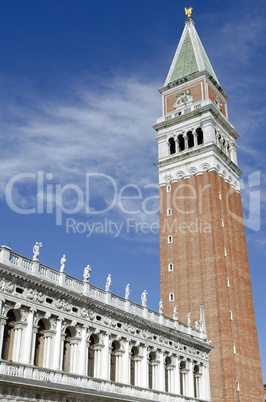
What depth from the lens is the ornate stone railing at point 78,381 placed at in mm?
29438

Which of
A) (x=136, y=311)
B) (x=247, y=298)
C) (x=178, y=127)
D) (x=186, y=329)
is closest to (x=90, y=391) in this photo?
(x=136, y=311)

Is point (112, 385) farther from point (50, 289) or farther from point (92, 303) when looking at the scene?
point (50, 289)

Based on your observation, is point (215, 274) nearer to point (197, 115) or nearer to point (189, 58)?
point (197, 115)

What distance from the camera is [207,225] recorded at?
219 feet

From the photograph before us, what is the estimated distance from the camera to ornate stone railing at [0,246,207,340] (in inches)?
1257

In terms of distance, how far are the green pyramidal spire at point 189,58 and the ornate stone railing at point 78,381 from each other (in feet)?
171

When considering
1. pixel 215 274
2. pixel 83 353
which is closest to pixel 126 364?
pixel 83 353

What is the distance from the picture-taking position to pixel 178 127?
7538cm

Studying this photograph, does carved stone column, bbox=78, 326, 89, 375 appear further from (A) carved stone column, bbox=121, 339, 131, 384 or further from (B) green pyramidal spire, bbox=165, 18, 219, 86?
(B) green pyramidal spire, bbox=165, 18, 219, 86

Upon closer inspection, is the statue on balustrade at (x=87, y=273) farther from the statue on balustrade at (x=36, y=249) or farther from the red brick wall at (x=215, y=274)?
the red brick wall at (x=215, y=274)

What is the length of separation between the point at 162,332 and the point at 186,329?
6975 millimetres

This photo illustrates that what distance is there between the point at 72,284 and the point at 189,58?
56.1 meters

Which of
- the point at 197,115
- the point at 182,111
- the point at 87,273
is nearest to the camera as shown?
the point at 87,273

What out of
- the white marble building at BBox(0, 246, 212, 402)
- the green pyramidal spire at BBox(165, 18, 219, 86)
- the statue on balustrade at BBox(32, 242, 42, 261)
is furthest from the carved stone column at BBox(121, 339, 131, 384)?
the green pyramidal spire at BBox(165, 18, 219, 86)
